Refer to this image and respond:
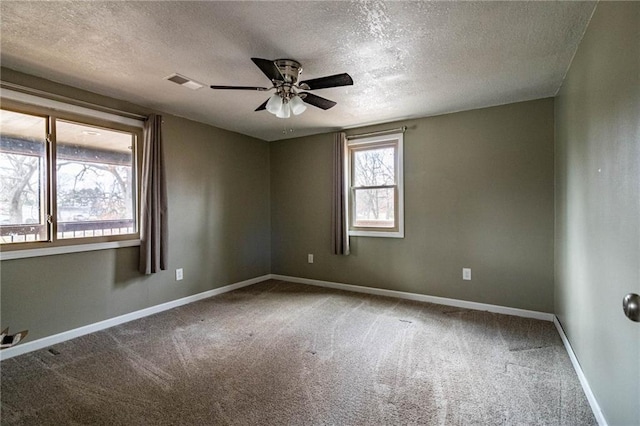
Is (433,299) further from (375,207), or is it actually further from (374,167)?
(374,167)

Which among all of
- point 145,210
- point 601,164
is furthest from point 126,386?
point 601,164

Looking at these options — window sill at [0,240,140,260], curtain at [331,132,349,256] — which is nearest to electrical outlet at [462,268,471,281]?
curtain at [331,132,349,256]

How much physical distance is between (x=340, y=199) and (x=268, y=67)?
256cm

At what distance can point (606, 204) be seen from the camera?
1620mm

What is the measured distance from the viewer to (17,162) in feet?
8.55

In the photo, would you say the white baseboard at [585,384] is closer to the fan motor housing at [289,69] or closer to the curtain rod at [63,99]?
the fan motor housing at [289,69]

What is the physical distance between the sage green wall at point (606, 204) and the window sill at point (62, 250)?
398cm

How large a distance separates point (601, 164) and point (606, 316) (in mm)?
829

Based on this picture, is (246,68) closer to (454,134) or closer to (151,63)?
(151,63)

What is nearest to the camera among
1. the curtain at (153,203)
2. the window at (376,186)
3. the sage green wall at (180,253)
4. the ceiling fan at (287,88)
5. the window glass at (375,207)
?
the ceiling fan at (287,88)

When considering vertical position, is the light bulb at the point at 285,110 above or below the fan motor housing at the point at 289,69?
below

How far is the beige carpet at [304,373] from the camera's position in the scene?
1798 mm

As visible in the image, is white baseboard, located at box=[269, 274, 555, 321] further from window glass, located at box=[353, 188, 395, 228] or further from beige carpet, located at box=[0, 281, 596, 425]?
window glass, located at box=[353, 188, 395, 228]

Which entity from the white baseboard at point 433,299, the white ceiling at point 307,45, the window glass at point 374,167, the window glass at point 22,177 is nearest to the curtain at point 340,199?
the window glass at point 374,167
